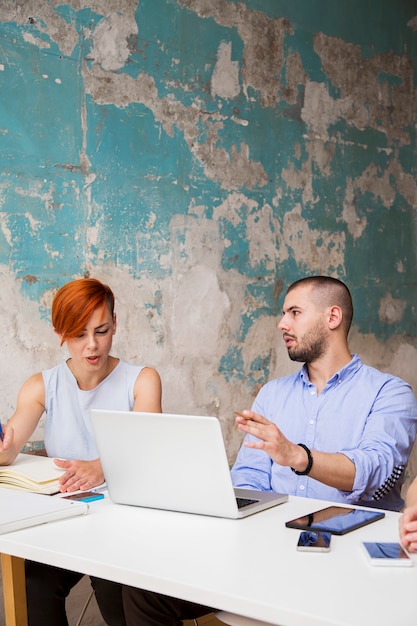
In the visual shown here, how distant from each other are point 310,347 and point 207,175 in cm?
218

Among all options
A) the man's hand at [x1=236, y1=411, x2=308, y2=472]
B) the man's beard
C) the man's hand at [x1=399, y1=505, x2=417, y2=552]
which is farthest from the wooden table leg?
the man's beard

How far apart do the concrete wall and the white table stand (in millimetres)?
2047

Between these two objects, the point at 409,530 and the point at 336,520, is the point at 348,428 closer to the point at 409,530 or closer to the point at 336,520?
the point at 336,520

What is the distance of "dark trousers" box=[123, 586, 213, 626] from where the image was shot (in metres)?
2.13

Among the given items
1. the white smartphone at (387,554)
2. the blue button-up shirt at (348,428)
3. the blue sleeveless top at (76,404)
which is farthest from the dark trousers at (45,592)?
the white smartphone at (387,554)

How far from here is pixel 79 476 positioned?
102 inches

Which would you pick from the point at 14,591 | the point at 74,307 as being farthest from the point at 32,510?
the point at 74,307

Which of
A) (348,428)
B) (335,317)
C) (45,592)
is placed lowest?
(45,592)

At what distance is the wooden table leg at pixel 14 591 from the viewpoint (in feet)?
7.18

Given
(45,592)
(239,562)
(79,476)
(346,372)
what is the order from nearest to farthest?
(239,562) < (79,476) < (45,592) < (346,372)

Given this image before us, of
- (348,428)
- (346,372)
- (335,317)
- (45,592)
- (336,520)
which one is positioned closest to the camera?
(336,520)

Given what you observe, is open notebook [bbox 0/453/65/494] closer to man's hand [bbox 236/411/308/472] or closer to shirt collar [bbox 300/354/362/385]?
man's hand [bbox 236/411/308/472]

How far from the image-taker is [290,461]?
92.0 inches

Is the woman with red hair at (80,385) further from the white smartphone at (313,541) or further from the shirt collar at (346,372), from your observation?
the white smartphone at (313,541)
